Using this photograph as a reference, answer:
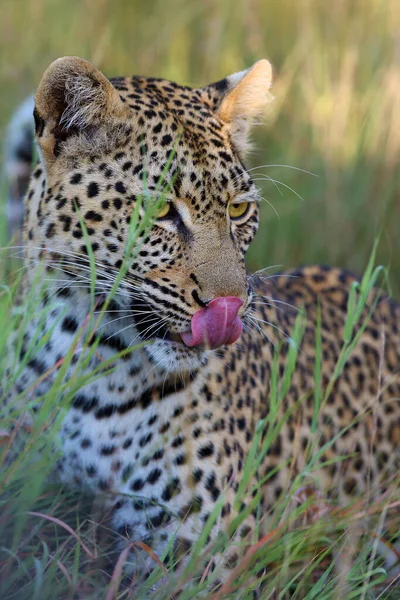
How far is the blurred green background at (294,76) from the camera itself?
6.78 meters

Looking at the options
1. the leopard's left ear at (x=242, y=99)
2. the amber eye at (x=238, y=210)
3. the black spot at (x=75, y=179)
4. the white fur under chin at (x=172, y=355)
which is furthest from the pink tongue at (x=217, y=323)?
the leopard's left ear at (x=242, y=99)

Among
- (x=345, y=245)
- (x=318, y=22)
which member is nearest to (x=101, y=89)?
(x=345, y=245)

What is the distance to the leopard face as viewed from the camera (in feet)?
11.7

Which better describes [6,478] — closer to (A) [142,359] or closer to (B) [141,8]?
(A) [142,359]

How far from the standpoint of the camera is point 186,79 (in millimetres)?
7465

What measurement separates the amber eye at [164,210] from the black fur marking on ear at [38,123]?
522 mm

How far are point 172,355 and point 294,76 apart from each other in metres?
4.44

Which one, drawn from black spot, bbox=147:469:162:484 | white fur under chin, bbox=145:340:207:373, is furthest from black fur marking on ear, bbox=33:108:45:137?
black spot, bbox=147:469:162:484

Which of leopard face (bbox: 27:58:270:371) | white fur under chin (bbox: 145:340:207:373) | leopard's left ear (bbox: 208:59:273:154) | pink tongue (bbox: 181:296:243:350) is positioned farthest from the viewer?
leopard's left ear (bbox: 208:59:273:154)

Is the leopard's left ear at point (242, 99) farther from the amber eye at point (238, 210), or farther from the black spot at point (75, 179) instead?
the black spot at point (75, 179)

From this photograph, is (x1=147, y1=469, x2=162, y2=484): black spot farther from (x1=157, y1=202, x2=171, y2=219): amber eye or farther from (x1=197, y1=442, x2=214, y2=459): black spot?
(x1=157, y1=202, x2=171, y2=219): amber eye

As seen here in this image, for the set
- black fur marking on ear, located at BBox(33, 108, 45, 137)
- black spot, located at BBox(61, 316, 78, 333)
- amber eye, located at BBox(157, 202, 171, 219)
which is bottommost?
black spot, located at BBox(61, 316, 78, 333)

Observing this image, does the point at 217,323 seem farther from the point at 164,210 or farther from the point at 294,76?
the point at 294,76

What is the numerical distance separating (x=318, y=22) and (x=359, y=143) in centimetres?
186
